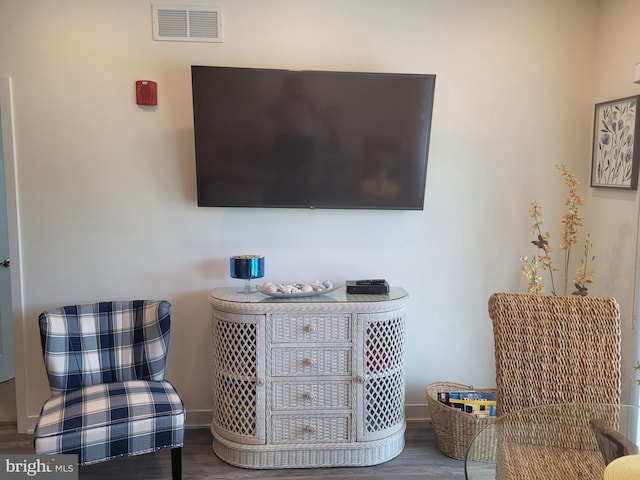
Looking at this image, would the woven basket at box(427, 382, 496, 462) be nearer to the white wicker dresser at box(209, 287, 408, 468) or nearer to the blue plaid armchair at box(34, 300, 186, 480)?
the white wicker dresser at box(209, 287, 408, 468)

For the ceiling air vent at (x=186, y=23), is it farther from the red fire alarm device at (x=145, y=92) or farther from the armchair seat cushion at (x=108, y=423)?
the armchair seat cushion at (x=108, y=423)

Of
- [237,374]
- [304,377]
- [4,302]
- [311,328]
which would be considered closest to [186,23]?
[311,328]

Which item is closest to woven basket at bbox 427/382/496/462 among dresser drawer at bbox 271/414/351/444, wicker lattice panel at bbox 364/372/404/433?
wicker lattice panel at bbox 364/372/404/433

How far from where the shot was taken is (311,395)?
2695 mm

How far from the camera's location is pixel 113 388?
8.29ft

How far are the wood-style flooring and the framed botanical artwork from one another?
1.78m

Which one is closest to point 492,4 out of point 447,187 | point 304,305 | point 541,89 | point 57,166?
point 541,89

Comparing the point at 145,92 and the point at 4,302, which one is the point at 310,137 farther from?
the point at 4,302

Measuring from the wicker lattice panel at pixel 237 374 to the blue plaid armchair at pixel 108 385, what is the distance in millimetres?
279

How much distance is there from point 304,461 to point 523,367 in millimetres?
1314

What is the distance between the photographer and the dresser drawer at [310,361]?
105 inches

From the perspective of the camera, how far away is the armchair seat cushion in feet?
7.23

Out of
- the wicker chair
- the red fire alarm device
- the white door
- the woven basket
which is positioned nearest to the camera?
the wicker chair

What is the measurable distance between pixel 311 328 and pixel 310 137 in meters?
1.02
